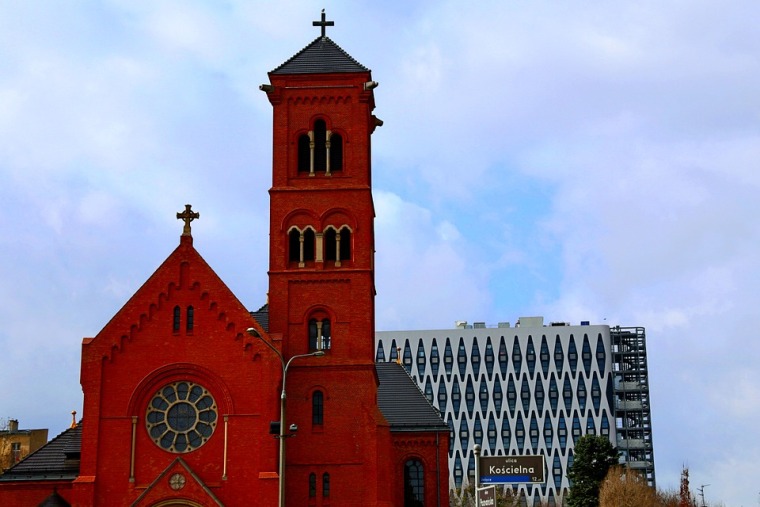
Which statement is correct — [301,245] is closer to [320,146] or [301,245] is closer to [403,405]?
[320,146]

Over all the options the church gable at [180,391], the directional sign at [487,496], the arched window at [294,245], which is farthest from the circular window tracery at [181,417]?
the directional sign at [487,496]

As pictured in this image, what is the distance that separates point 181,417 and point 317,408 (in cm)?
625

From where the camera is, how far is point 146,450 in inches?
2018

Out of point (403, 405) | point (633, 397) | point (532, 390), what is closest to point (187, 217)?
point (403, 405)

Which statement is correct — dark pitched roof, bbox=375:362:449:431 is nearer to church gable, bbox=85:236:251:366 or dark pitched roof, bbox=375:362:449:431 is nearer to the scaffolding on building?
church gable, bbox=85:236:251:366

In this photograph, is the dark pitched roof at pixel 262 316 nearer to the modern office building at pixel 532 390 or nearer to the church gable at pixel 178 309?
the church gable at pixel 178 309

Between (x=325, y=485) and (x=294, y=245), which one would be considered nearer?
(x=325, y=485)

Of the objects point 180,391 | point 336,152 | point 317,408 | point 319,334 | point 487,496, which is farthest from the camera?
point 336,152

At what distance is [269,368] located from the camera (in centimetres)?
5188

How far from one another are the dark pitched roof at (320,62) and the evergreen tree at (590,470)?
46.2 meters

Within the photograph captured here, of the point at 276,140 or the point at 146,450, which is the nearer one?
the point at 146,450

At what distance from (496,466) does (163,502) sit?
20.4 metres

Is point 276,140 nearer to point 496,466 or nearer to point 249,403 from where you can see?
point 249,403

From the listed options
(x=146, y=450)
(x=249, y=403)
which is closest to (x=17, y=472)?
(x=146, y=450)
